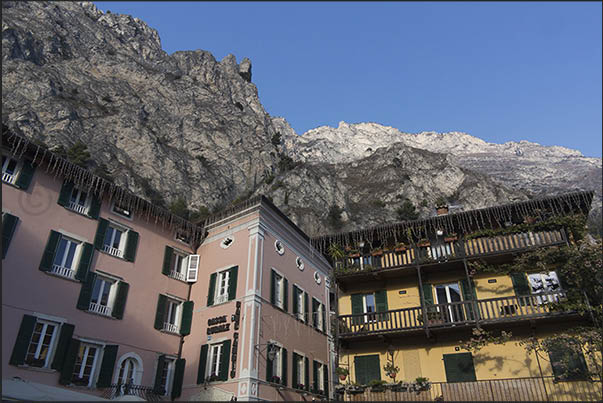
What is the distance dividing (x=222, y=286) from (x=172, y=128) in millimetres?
62788

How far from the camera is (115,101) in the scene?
2945 inches

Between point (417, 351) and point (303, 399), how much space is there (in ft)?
20.1

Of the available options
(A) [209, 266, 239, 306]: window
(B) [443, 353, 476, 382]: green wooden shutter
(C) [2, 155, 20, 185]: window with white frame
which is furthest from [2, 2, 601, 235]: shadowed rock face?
(B) [443, 353, 476, 382]: green wooden shutter

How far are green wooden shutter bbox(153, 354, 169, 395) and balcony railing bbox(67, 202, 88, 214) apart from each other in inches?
296

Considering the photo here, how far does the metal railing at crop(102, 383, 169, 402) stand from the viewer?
16.6 m

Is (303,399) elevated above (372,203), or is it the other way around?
(372,203)

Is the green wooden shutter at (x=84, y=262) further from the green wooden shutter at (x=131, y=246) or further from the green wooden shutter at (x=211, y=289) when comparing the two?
the green wooden shutter at (x=211, y=289)

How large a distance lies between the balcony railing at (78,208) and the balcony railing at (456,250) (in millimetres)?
12723

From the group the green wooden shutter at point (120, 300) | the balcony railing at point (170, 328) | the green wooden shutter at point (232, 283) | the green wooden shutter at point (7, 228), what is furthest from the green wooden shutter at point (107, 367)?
the green wooden shutter at point (7, 228)

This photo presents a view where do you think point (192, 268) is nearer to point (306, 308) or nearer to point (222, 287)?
point (222, 287)

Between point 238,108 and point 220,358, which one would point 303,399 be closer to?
point 220,358

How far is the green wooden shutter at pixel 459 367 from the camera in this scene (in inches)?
696

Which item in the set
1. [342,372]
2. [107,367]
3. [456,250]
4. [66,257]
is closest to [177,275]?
[66,257]

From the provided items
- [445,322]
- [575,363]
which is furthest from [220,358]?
[575,363]
